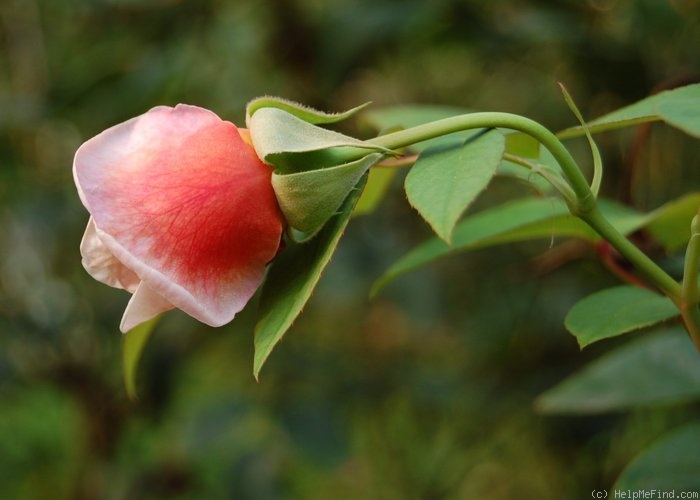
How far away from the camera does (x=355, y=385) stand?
1199 millimetres

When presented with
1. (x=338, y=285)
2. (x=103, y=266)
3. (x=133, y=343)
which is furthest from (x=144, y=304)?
(x=338, y=285)

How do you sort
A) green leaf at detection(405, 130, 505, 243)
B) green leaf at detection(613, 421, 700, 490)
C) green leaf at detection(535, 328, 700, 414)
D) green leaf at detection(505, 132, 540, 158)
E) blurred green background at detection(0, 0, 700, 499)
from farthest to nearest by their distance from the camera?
blurred green background at detection(0, 0, 700, 499) < green leaf at detection(535, 328, 700, 414) < green leaf at detection(613, 421, 700, 490) < green leaf at detection(505, 132, 540, 158) < green leaf at detection(405, 130, 505, 243)

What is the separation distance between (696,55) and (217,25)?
2.10ft

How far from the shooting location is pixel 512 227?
0.48 meters

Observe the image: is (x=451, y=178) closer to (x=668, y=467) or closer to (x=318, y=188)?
(x=318, y=188)

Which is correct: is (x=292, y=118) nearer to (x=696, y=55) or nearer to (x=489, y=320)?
(x=696, y=55)

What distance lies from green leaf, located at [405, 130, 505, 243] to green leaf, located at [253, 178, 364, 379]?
0.03 m

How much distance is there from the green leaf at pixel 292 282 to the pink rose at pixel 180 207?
0.01m

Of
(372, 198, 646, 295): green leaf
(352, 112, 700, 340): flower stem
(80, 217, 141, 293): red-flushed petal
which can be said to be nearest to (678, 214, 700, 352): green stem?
(352, 112, 700, 340): flower stem

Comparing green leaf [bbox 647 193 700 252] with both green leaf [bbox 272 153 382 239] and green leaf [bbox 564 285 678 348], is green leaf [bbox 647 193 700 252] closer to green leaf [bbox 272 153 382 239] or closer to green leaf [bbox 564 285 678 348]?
green leaf [bbox 564 285 678 348]

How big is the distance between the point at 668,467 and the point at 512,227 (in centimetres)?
18

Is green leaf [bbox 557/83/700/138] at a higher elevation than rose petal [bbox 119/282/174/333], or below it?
higher

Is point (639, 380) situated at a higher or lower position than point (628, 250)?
lower

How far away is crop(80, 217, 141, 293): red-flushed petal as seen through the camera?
0.35 meters
